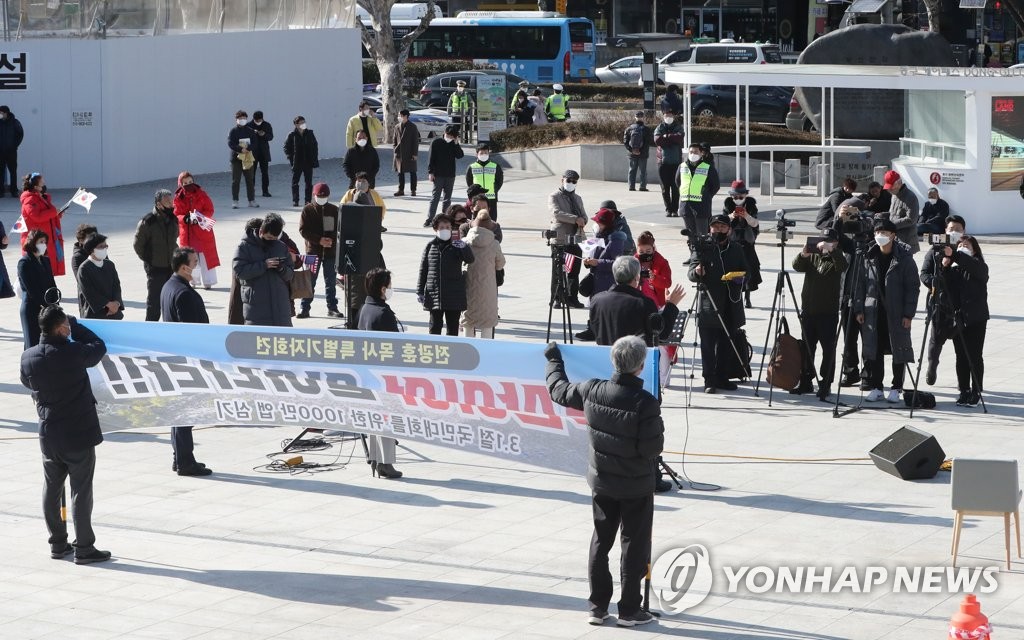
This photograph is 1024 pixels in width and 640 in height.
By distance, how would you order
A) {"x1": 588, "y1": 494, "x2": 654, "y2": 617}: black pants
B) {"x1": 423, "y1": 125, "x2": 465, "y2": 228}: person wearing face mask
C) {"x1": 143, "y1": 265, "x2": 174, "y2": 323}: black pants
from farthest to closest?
{"x1": 423, "y1": 125, "x2": 465, "y2": 228}: person wearing face mask
{"x1": 143, "y1": 265, "x2": 174, "y2": 323}: black pants
{"x1": 588, "y1": 494, "x2": 654, "y2": 617}: black pants

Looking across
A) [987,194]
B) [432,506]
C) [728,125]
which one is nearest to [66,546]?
[432,506]

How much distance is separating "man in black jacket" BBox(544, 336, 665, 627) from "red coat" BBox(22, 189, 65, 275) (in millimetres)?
11807

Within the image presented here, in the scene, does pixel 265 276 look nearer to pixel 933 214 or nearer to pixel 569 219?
pixel 569 219

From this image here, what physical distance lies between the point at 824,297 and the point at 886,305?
23.0 inches

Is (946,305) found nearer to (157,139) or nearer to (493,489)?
(493,489)

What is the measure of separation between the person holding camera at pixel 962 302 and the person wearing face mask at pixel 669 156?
1254 cm

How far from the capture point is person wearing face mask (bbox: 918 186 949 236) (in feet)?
70.9

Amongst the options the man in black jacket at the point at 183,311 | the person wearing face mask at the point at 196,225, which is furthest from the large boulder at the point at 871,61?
the man in black jacket at the point at 183,311

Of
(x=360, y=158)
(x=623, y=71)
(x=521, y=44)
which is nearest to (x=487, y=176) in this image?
(x=360, y=158)

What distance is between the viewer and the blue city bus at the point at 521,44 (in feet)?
180

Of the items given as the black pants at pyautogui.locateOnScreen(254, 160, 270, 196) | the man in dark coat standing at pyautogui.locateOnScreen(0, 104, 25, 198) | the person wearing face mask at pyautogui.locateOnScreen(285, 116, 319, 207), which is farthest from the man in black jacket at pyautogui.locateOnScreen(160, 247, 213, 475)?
the man in dark coat standing at pyautogui.locateOnScreen(0, 104, 25, 198)

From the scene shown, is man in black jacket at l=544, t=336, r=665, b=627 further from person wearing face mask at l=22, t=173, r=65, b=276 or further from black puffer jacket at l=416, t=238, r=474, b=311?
person wearing face mask at l=22, t=173, r=65, b=276

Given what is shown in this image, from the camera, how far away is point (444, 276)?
15.7 meters

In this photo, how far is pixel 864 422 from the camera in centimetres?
1402
